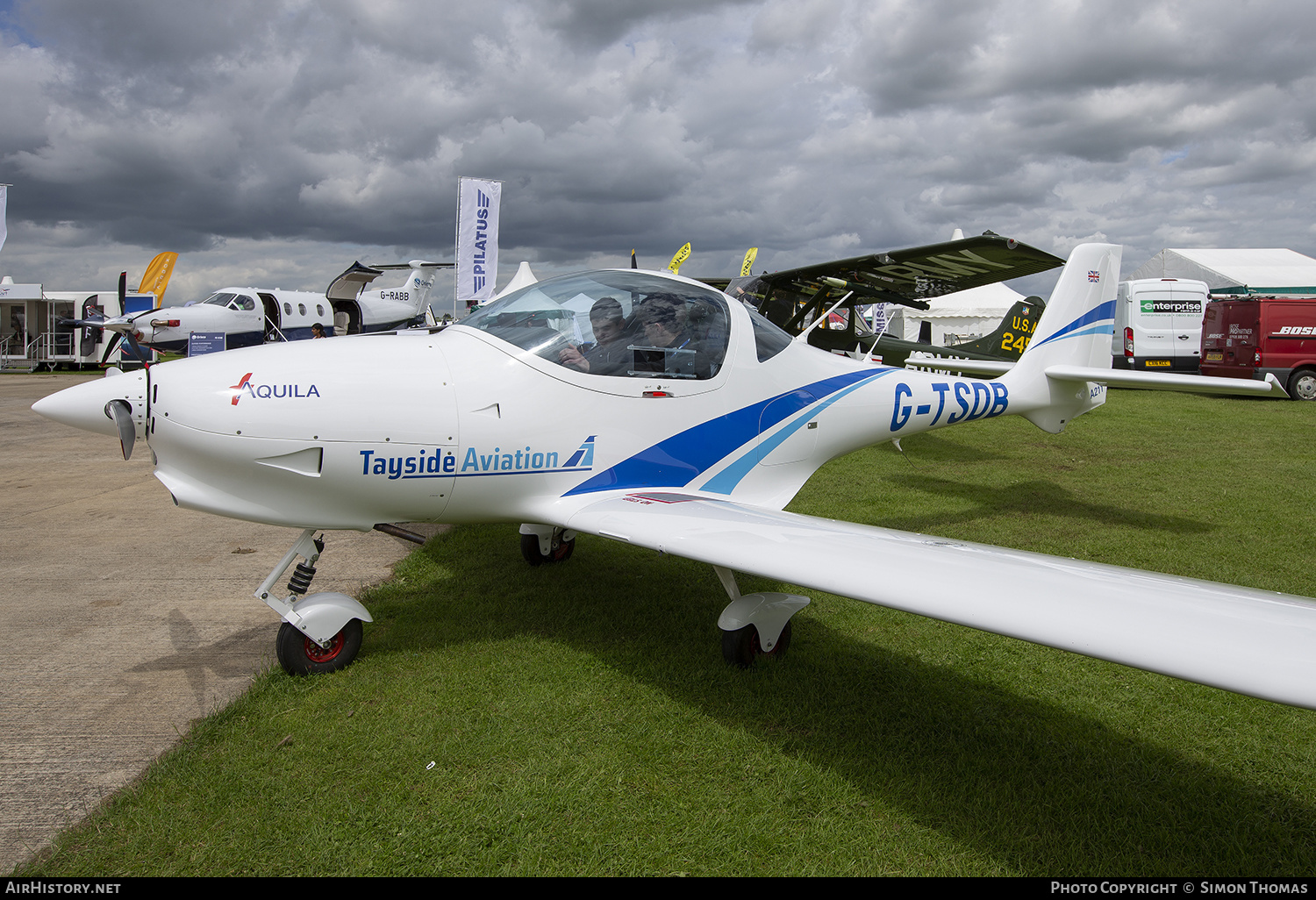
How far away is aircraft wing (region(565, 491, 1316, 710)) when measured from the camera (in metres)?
1.90

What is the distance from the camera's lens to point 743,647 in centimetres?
387

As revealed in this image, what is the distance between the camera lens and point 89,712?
11.0 ft

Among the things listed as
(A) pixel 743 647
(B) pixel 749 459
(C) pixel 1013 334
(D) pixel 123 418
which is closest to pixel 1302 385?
(C) pixel 1013 334

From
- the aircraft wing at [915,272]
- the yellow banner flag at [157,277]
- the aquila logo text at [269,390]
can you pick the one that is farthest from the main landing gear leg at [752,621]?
the yellow banner flag at [157,277]

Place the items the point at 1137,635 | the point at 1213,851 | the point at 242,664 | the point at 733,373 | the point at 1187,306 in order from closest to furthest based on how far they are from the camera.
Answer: the point at 1137,635 → the point at 1213,851 → the point at 242,664 → the point at 733,373 → the point at 1187,306

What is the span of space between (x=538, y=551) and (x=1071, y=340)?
5.19 m

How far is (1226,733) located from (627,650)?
283 centimetres

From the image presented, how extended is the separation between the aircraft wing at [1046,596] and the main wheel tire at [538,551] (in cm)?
209

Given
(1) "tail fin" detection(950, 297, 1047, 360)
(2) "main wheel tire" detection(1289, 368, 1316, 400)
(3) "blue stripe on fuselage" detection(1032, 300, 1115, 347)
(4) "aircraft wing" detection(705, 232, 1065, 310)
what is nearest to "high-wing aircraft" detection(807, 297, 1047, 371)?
(1) "tail fin" detection(950, 297, 1047, 360)

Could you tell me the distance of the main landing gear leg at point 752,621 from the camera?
3.83 meters

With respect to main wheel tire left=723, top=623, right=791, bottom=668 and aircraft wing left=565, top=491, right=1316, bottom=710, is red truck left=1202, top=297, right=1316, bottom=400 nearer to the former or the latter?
main wheel tire left=723, top=623, right=791, bottom=668

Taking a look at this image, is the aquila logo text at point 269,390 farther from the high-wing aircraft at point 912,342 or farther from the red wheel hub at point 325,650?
the high-wing aircraft at point 912,342
